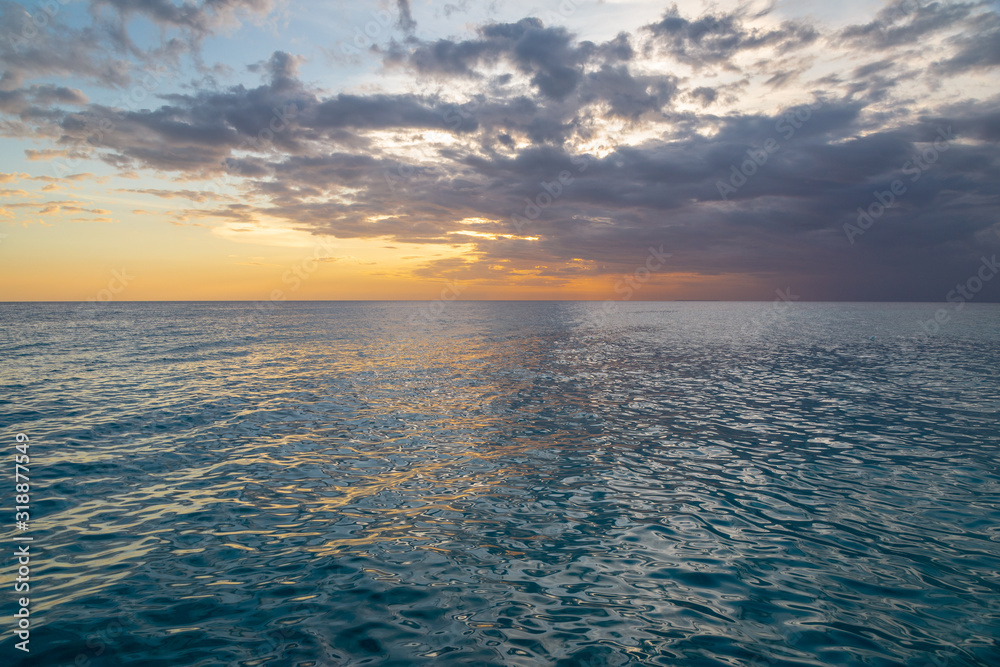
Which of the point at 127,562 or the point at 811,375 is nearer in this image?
the point at 127,562

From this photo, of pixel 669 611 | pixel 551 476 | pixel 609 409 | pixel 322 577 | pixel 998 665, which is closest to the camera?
pixel 998 665

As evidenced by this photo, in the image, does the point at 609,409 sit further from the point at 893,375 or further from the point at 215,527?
the point at 893,375

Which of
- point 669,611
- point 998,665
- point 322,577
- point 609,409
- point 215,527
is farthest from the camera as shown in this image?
point 609,409

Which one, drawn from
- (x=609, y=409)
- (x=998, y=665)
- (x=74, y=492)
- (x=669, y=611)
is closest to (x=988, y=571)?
(x=998, y=665)

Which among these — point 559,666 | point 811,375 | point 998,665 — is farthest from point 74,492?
point 811,375

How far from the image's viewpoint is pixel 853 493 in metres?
14.9

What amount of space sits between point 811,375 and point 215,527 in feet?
139

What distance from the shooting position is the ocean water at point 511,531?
836 centimetres

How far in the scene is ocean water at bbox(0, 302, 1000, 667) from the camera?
8359 mm

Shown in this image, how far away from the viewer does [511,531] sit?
12539 millimetres

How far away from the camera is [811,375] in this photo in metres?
40.1

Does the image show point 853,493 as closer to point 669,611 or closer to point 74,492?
point 669,611

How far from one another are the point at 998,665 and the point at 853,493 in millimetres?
8014

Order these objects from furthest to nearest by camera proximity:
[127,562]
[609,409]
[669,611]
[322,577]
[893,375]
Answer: [893,375] < [609,409] < [127,562] < [322,577] < [669,611]
